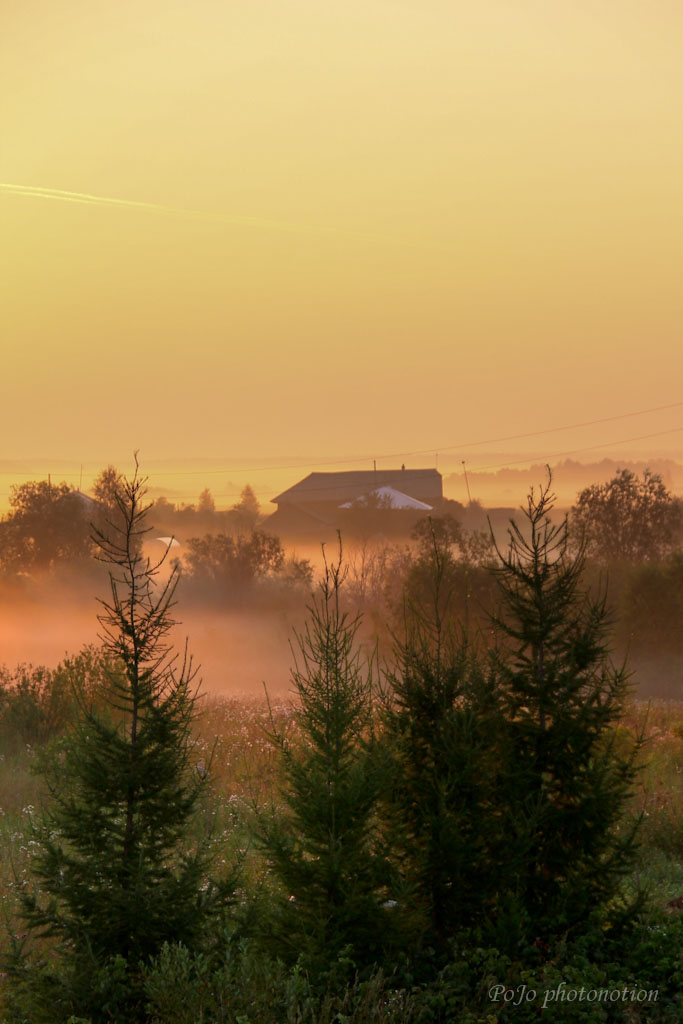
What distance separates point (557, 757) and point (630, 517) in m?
43.3

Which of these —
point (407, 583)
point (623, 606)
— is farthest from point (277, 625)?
point (623, 606)

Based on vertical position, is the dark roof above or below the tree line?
above

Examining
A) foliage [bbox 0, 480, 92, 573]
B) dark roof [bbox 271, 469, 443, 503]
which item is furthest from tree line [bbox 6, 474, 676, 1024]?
dark roof [bbox 271, 469, 443, 503]

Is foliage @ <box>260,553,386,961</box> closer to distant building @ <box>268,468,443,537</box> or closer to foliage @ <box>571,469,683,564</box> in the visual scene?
foliage @ <box>571,469,683,564</box>

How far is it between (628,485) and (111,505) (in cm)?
3696

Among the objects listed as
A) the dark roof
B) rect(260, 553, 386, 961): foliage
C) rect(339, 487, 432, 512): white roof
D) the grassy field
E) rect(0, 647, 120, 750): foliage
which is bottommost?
the grassy field

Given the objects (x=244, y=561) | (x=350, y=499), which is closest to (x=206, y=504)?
(x=350, y=499)

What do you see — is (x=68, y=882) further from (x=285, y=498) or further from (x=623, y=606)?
(x=285, y=498)

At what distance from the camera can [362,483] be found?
106 meters

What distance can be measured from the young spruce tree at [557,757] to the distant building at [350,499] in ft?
229

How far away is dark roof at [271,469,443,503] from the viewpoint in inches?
4050

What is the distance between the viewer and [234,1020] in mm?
6637

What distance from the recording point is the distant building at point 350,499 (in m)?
82.0

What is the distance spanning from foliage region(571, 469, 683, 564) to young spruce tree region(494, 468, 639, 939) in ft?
134
